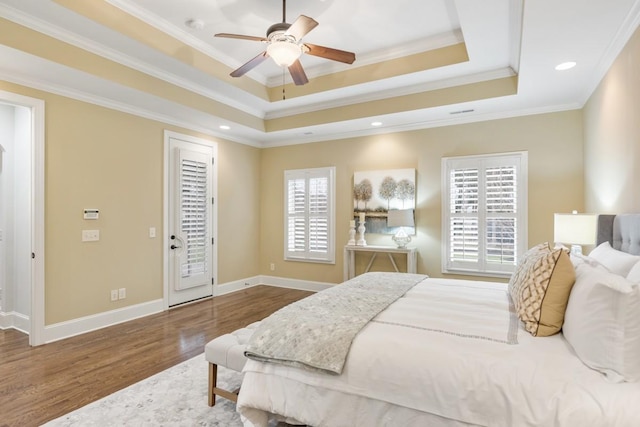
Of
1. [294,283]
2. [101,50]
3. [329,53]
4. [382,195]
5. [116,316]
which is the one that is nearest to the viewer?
[329,53]

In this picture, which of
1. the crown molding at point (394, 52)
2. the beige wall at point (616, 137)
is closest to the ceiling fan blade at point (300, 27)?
the crown molding at point (394, 52)

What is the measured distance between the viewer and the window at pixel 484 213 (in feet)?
14.3

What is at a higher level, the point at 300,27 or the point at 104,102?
the point at 300,27

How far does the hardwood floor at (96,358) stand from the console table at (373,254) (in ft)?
4.39

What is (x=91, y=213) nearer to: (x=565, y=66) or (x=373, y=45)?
(x=373, y=45)

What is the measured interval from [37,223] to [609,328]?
452cm

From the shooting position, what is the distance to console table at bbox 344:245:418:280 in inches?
188

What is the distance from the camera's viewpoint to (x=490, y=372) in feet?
4.72

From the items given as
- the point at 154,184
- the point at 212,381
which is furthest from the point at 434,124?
the point at 212,381

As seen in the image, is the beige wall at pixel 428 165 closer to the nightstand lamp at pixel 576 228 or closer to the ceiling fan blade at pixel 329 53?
the nightstand lamp at pixel 576 228

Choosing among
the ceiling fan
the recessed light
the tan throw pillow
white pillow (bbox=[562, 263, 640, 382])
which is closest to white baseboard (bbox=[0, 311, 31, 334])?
the ceiling fan

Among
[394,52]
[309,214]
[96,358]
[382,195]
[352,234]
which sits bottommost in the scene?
[96,358]

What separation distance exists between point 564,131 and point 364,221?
285cm

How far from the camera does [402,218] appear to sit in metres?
4.85
